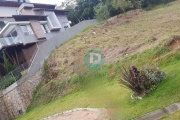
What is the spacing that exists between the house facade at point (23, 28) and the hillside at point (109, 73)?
17.3 ft

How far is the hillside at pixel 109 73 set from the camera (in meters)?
8.24

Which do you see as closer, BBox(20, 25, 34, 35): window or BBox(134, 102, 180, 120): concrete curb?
BBox(134, 102, 180, 120): concrete curb

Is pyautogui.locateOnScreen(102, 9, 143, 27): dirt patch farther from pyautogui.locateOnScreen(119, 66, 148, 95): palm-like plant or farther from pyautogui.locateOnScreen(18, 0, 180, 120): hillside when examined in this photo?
pyautogui.locateOnScreen(119, 66, 148, 95): palm-like plant

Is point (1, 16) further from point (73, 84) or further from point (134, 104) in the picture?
point (134, 104)

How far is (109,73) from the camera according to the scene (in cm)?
1494

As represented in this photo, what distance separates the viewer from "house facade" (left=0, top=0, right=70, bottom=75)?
2611cm

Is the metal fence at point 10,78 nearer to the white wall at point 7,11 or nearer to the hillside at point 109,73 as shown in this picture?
the hillside at point 109,73

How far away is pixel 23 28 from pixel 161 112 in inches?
910

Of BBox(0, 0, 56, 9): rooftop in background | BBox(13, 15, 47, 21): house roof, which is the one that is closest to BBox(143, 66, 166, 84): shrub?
BBox(13, 15, 47, 21): house roof

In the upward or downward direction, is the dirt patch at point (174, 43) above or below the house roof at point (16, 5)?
below

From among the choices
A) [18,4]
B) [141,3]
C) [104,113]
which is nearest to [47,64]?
[104,113]

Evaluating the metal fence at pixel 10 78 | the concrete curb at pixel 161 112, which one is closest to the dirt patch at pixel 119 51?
the concrete curb at pixel 161 112

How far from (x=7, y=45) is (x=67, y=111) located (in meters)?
15.4

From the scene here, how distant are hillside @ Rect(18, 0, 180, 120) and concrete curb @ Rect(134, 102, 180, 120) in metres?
0.23
